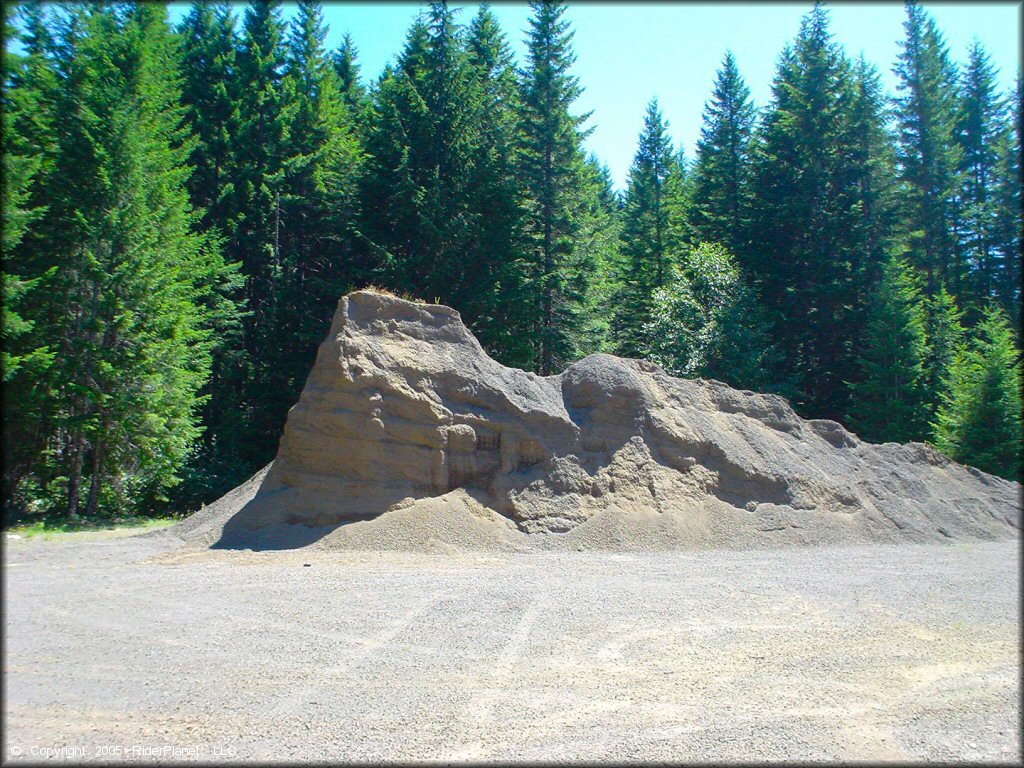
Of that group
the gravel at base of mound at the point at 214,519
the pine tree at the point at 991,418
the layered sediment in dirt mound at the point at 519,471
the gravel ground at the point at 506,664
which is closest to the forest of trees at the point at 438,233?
the pine tree at the point at 991,418

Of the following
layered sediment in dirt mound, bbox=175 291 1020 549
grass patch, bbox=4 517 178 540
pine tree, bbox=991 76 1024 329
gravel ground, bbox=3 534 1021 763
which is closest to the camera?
gravel ground, bbox=3 534 1021 763

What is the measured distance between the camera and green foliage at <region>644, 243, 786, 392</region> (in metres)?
27.9

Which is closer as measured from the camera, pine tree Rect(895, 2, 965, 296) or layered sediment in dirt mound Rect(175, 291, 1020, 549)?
layered sediment in dirt mound Rect(175, 291, 1020, 549)

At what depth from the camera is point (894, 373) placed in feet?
91.5

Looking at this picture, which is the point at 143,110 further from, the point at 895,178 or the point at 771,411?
the point at 895,178

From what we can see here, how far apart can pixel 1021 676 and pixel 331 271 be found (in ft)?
88.7

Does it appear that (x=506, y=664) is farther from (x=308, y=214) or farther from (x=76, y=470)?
(x=308, y=214)

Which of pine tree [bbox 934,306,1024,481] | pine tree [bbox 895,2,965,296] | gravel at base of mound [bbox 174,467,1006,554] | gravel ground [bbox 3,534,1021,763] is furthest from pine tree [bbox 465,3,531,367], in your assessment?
pine tree [bbox 895,2,965,296]

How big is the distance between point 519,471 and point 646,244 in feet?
90.8

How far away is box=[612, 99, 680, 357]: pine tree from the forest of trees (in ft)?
0.79

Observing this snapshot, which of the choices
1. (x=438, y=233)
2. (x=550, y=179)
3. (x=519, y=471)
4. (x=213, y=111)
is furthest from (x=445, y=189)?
(x=519, y=471)

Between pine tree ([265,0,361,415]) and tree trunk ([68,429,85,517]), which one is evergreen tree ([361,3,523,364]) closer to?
pine tree ([265,0,361,415])

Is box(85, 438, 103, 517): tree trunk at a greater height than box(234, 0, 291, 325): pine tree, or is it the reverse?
box(234, 0, 291, 325): pine tree

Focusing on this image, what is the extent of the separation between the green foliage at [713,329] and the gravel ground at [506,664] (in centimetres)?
1645
